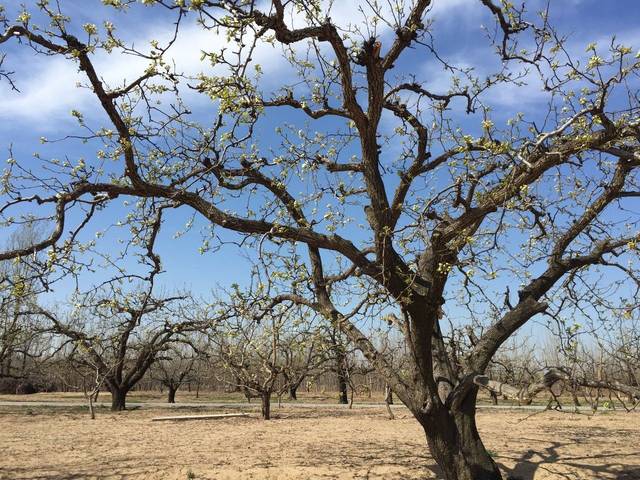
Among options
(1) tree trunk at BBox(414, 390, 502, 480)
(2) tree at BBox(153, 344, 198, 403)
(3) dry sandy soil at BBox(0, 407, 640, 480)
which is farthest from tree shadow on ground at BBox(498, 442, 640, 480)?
(2) tree at BBox(153, 344, 198, 403)

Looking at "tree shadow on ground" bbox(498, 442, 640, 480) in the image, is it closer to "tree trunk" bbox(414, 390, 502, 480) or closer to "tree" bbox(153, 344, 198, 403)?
"tree trunk" bbox(414, 390, 502, 480)

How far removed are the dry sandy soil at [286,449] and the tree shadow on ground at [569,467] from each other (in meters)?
0.01

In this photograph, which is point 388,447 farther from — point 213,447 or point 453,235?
point 453,235

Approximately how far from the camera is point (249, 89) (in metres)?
5.54

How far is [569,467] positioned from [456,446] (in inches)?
107

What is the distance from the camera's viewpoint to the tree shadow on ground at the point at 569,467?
24.1 feet

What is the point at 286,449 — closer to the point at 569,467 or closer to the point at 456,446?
the point at 456,446

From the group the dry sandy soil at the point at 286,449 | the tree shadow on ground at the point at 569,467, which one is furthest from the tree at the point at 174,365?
the tree shadow on ground at the point at 569,467

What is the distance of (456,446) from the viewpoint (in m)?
6.01

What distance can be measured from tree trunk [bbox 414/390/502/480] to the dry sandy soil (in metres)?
1.50

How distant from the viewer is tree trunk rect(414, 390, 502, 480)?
5.97 m

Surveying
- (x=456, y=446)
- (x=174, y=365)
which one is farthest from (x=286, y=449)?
(x=174, y=365)

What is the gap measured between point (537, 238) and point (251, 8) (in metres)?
4.48

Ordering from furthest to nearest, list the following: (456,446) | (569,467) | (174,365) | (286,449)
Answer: (174,365) < (286,449) < (569,467) < (456,446)
